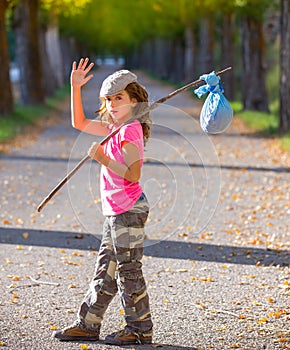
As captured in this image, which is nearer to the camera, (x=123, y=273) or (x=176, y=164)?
(x=123, y=273)

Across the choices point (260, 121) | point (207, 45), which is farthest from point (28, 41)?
point (207, 45)

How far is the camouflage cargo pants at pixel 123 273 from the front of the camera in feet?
17.6

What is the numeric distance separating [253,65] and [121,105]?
21.5 metres

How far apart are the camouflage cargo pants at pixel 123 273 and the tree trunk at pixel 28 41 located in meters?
24.1

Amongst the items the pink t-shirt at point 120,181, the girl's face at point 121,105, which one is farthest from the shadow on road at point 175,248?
the girl's face at point 121,105

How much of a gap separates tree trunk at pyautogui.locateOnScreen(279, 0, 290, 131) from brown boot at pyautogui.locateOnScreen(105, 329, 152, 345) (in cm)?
1451

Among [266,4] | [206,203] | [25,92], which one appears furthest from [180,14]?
[206,203]

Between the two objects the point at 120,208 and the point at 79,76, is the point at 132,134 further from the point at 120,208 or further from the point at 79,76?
the point at 79,76

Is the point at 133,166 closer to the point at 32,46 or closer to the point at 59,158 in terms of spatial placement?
the point at 59,158

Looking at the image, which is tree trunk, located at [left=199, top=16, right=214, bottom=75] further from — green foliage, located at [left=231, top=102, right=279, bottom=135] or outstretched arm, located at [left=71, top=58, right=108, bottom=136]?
outstretched arm, located at [left=71, top=58, right=108, bottom=136]

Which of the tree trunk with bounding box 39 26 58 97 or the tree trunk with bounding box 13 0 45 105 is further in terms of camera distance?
the tree trunk with bounding box 39 26 58 97

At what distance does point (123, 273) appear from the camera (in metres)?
5.46

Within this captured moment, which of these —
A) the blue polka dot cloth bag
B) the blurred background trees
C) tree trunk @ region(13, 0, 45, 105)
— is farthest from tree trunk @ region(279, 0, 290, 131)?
the blue polka dot cloth bag

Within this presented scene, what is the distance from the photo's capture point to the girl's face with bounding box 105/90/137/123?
537cm
